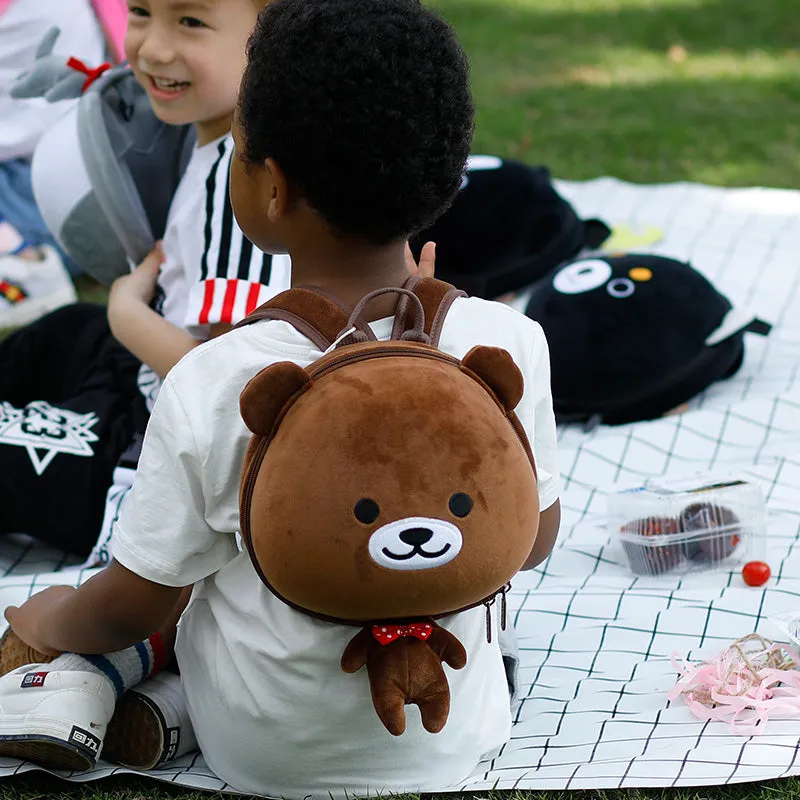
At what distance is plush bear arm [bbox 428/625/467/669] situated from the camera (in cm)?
128

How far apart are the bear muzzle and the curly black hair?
12.9 inches

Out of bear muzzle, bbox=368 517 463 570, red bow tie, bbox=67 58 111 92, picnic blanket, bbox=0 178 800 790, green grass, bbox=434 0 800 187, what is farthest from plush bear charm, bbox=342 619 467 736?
green grass, bbox=434 0 800 187

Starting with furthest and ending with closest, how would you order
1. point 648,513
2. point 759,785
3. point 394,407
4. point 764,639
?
point 648,513
point 764,639
point 759,785
point 394,407

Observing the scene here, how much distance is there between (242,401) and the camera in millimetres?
1158

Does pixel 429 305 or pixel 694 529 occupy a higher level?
pixel 429 305

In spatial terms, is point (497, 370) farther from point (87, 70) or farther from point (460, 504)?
point (87, 70)

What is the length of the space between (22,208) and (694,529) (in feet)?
7.45

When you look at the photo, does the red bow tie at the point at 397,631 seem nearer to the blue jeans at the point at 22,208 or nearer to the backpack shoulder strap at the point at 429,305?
the backpack shoulder strap at the point at 429,305

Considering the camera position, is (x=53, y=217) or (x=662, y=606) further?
(x=53, y=217)

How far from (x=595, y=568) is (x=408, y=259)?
2.51 feet

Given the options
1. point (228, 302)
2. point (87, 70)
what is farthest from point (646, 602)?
point (87, 70)

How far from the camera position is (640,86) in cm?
549

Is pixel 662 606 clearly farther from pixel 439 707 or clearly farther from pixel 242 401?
pixel 242 401

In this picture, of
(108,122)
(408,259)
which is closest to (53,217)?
(108,122)
